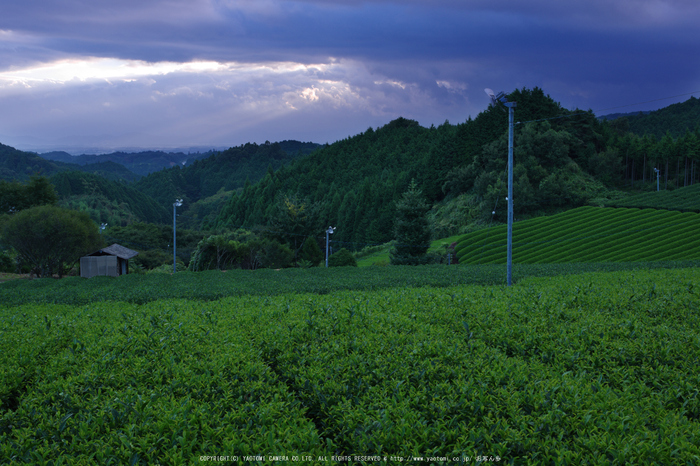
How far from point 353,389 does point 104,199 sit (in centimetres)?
10457

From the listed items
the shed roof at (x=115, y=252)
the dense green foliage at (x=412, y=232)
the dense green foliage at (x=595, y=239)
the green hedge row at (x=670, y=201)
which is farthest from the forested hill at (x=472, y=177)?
the shed roof at (x=115, y=252)

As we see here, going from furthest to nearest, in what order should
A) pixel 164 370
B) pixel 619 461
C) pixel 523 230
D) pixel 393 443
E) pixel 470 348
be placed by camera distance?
pixel 523 230 < pixel 470 348 < pixel 164 370 < pixel 393 443 < pixel 619 461

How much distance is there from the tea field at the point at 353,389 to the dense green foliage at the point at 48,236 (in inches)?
Answer: 997

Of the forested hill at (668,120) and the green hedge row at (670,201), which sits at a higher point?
the forested hill at (668,120)

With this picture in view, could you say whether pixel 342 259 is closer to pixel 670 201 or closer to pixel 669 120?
pixel 670 201

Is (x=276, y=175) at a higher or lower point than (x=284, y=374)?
higher

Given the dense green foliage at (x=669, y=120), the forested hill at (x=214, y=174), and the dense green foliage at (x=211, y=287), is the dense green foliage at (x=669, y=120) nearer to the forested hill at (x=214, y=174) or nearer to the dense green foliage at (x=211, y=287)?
the dense green foliage at (x=211, y=287)

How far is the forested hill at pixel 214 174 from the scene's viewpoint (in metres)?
138

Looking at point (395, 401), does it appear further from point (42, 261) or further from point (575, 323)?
point (42, 261)

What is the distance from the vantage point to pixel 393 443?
346 cm

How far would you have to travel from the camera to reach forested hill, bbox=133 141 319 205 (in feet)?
454

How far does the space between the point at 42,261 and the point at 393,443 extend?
109ft

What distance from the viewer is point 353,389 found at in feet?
14.3

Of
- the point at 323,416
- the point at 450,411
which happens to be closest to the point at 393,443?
the point at 450,411
